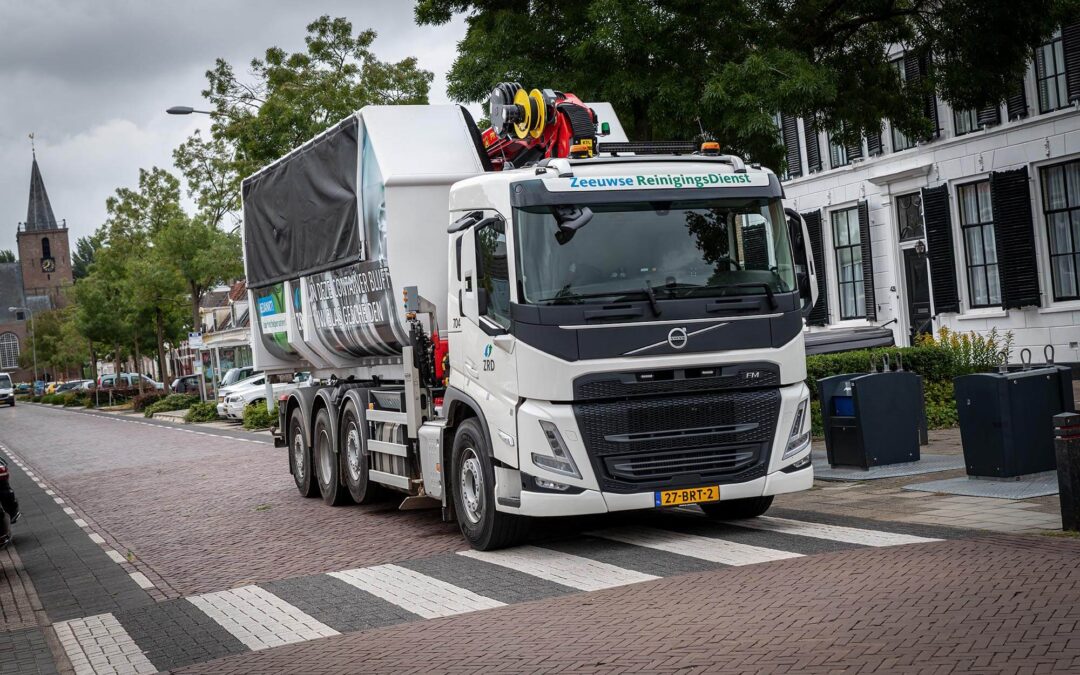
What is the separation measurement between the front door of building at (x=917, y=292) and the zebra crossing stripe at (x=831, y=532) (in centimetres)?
1792

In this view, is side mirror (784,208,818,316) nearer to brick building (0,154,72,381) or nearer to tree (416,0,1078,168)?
tree (416,0,1078,168)

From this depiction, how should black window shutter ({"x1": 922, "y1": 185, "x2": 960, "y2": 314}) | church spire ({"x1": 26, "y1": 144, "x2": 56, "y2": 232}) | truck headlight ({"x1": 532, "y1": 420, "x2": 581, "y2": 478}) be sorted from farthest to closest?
church spire ({"x1": 26, "y1": 144, "x2": 56, "y2": 232})
black window shutter ({"x1": 922, "y1": 185, "x2": 960, "y2": 314})
truck headlight ({"x1": 532, "y1": 420, "x2": 581, "y2": 478})

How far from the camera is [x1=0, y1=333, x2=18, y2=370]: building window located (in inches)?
6358

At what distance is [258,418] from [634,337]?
26468mm

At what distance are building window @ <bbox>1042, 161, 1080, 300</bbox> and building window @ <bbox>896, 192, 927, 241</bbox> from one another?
3.64 metres

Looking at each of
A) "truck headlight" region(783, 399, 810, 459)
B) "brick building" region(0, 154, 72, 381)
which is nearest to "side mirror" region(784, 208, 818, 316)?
"truck headlight" region(783, 399, 810, 459)

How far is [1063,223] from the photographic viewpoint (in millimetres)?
23688

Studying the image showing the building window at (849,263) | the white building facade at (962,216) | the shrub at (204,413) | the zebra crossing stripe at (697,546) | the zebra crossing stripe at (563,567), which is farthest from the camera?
the shrub at (204,413)

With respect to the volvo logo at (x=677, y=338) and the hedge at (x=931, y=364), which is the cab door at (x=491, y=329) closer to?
the volvo logo at (x=677, y=338)

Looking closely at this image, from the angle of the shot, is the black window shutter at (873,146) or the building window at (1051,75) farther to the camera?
the black window shutter at (873,146)

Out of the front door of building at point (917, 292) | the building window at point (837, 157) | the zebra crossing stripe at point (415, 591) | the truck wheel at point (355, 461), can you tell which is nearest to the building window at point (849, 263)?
the building window at point (837, 157)

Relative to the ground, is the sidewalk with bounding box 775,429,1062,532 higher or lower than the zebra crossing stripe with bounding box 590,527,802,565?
lower

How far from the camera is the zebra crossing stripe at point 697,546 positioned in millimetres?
8922

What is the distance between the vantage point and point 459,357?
34.1 feet
